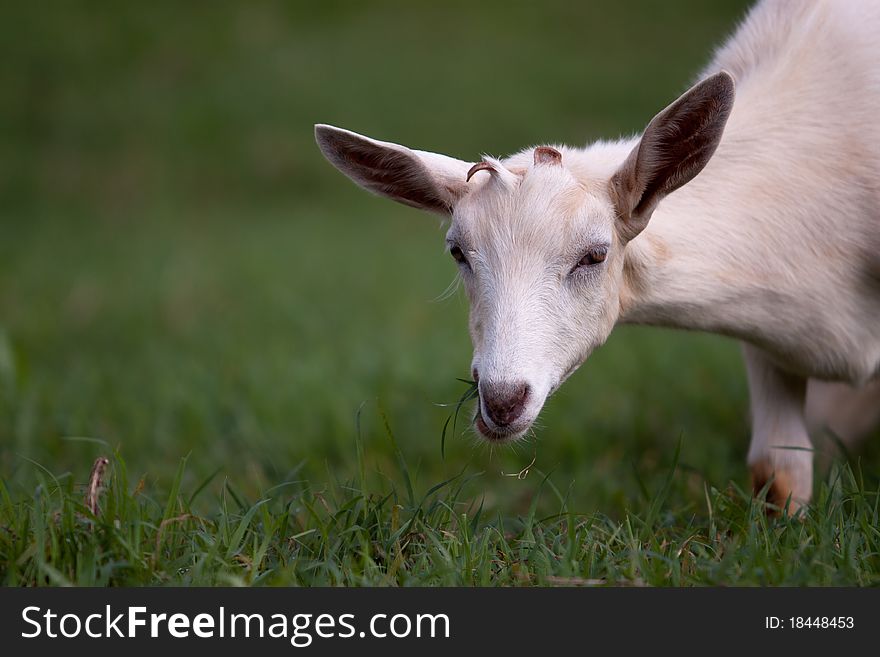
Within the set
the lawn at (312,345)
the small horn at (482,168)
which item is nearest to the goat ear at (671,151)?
the small horn at (482,168)

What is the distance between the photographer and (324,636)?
8.46 ft

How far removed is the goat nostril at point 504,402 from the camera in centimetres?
268

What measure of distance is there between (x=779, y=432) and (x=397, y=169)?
1756 mm

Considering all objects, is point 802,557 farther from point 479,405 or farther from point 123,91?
point 123,91

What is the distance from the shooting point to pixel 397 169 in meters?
3.14

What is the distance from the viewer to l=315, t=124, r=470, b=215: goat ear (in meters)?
3.07

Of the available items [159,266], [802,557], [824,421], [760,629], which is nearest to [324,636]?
[760,629]

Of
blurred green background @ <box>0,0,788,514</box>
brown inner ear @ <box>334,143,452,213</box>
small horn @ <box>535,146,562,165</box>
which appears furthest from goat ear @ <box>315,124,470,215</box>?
blurred green background @ <box>0,0,788,514</box>

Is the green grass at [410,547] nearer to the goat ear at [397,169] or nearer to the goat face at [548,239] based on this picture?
the goat face at [548,239]

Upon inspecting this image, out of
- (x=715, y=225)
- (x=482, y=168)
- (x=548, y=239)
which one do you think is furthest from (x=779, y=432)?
(x=482, y=168)

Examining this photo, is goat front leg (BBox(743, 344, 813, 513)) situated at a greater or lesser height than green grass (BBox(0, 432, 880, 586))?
greater

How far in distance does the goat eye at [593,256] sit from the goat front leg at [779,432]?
1.19 metres

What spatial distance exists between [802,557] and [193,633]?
5.12ft

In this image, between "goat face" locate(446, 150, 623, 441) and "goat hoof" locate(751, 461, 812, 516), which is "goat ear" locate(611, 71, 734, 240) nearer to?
"goat face" locate(446, 150, 623, 441)
